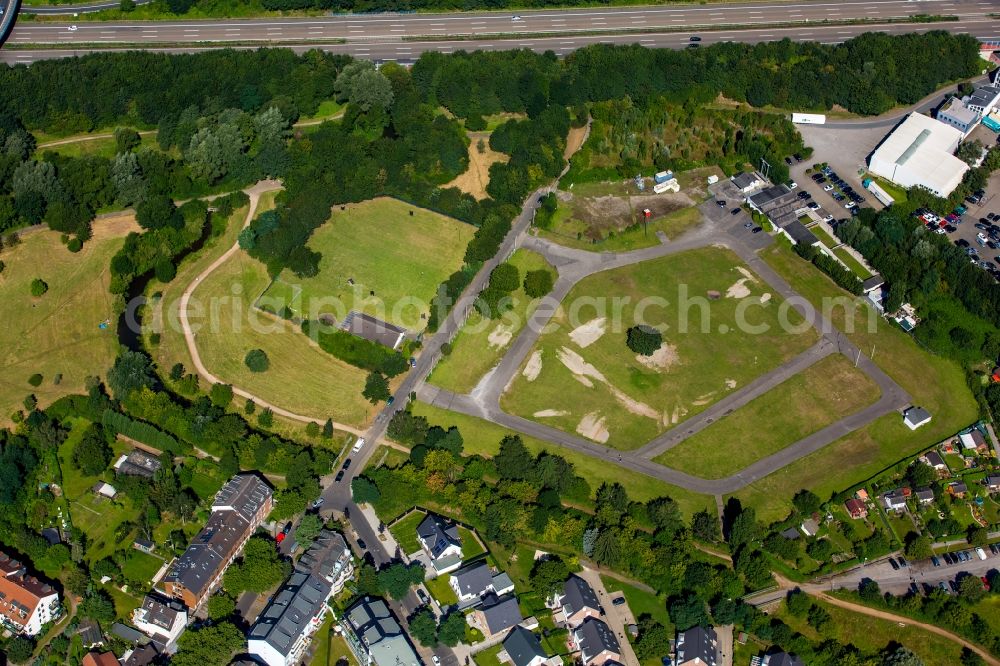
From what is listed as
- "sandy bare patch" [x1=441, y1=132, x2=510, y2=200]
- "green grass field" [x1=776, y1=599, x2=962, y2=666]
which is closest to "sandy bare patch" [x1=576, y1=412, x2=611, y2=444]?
Answer: "green grass field" [x1=776, y1=599, x2=962, y2=666]

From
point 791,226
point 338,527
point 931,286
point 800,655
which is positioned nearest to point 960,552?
point 800,655

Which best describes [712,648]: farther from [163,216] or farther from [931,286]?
[163,216]

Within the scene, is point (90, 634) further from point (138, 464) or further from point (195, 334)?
point (195, 334)

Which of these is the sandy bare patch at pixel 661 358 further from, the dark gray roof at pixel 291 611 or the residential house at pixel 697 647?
the dark gray roof at pixel 291 611

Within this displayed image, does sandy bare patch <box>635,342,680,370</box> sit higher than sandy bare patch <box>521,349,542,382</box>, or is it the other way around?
sandy bare patch <box>635,342,680,370</box>

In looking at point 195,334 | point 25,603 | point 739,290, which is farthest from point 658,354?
point 25,603

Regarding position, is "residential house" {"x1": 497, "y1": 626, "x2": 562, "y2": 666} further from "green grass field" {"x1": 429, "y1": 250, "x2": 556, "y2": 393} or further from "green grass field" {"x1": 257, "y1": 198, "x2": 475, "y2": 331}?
"green grass field" {"x1": 257, "y1": 198, "x2": 475, "y2": 331}
